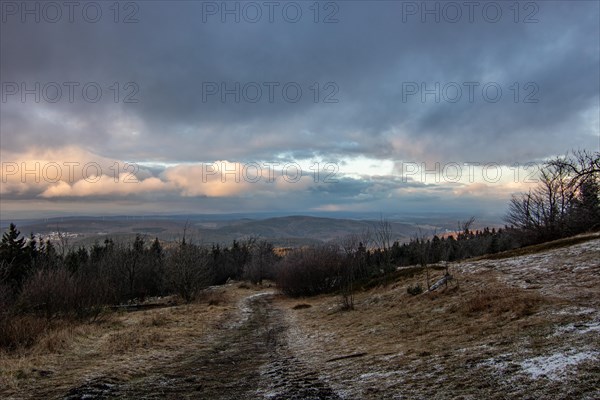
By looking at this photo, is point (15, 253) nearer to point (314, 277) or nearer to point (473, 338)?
point (314, 277)

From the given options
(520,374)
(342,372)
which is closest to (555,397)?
(520,374)

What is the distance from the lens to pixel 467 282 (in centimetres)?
2264

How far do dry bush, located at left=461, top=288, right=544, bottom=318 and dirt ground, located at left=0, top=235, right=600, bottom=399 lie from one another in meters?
0.06

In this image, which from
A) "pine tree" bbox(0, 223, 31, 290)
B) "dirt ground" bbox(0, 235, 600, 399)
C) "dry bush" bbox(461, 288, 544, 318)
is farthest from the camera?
"pine tree" bbox(0, 223, 31, 290)

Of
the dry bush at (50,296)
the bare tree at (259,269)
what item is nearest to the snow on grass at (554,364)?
the dry bush at (50,296)

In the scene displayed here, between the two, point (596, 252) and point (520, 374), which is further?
point (596, 252)

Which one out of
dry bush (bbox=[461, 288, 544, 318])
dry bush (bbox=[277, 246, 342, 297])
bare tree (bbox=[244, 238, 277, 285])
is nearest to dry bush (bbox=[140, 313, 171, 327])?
dry bush (bbox=[461, 288, 544, 318])

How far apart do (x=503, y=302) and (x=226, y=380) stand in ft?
36.1

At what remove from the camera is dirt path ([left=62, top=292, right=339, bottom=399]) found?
930 cm

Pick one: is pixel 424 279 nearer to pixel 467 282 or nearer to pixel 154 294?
pixel 467 282

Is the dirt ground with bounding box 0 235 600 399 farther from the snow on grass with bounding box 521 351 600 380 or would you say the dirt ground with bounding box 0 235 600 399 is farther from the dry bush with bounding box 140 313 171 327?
the dry bush with bounding box 140 313 171 327

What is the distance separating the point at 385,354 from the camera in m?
11.9

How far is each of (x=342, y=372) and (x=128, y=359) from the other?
8.14m

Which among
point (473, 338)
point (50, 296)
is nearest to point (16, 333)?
point (50, 296)
